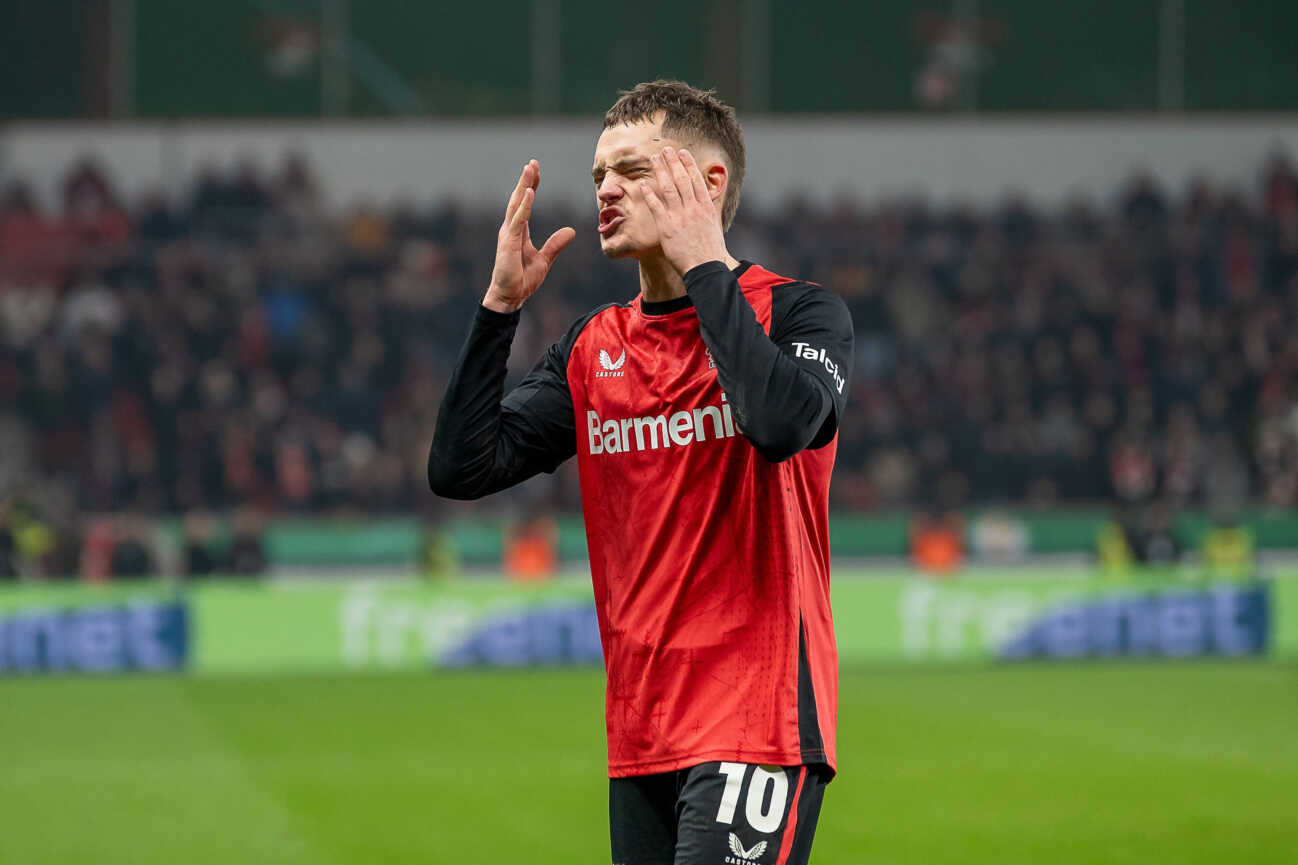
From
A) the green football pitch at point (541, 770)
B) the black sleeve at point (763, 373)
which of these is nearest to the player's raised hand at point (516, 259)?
the black sleeve at point (763, 373)

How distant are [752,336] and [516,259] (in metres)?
0.68

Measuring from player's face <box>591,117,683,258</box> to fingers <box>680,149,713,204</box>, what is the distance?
0.23 ft

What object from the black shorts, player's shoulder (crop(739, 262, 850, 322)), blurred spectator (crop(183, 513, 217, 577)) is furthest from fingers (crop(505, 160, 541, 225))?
blurred spectator (crop(183, 513, 217, 577))

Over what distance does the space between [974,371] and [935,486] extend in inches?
77.5

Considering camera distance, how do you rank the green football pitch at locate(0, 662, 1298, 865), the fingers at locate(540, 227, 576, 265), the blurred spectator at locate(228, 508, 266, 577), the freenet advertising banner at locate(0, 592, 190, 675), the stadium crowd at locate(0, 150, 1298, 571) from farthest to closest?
the stadium crowd at locate(0, 150, 1298, 571) < the blurred spectator at locate(228, 508, 266, 577) < the freenet advertising banner at locate(0, 592, 190, 675) < the green football pitch at locate(0, 662, 1298, 865) < the fingers at locate(540, 227, 576, 265)

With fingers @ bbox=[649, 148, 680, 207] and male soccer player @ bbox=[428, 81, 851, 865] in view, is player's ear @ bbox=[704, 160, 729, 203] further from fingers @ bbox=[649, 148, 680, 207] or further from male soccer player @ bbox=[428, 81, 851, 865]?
fingers @ bbox=[649, 148, 680, 207]

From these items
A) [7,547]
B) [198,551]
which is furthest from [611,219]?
[7,547]

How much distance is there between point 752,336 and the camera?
9.41ft

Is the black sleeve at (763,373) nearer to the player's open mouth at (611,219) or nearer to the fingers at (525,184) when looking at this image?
the player's open mouth at (611,219)

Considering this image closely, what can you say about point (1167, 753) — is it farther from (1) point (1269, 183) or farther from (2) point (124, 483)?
(1) point (1269, 183)

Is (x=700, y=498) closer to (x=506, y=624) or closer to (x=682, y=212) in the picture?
(x=682, y=212)

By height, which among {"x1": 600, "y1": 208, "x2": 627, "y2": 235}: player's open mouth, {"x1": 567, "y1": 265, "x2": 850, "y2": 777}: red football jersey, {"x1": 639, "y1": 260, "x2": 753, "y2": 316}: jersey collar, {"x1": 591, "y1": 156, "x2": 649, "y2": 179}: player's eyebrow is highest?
{"x1": 591, "y1": 156, "x2": 649, "y2": 179}: player's eyebrow

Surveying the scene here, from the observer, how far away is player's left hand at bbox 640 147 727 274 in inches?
117

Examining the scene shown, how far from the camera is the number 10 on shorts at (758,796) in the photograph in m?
2.96
